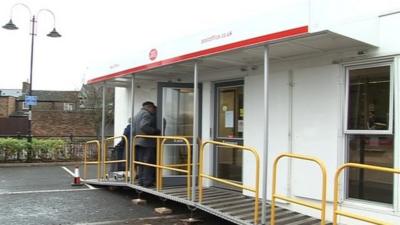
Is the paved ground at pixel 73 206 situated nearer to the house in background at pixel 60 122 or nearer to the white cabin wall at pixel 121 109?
the white cabin wall at pixel 121 109

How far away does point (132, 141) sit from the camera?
29.6 ft

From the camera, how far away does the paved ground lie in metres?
7.41

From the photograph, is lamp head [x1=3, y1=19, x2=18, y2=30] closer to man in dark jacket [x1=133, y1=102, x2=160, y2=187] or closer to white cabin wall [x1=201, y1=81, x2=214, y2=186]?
man in dark jacket [x1=133, y1=102, x2=160, y2=187]

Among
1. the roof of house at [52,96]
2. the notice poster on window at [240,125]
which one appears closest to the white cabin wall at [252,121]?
the notice poster on window at [240,125]

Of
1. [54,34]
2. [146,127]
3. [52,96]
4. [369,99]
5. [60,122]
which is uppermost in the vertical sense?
[54,34]

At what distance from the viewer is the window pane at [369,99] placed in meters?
5.93

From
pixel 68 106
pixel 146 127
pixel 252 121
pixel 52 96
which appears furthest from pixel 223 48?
pixel 52 96

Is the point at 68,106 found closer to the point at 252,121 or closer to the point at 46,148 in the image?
the point at 46,148

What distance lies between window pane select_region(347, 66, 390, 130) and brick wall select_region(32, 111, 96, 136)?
29.1 metres

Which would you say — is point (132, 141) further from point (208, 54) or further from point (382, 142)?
point (382, 142)

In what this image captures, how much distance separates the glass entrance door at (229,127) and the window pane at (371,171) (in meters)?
2.53

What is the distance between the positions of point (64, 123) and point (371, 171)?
1219 inches

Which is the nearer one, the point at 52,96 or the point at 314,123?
the point at 314,123

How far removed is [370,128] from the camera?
6.05 meters
